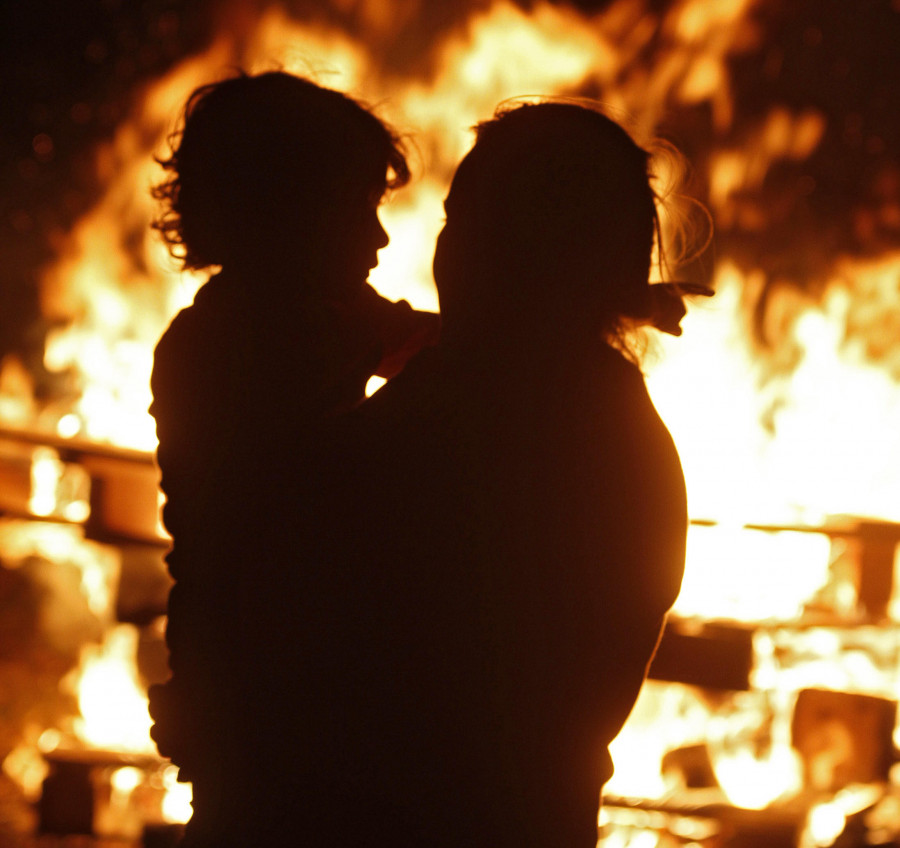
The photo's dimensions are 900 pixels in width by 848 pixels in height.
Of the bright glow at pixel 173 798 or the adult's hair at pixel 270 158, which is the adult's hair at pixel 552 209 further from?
the bright glow at pixel 173 798

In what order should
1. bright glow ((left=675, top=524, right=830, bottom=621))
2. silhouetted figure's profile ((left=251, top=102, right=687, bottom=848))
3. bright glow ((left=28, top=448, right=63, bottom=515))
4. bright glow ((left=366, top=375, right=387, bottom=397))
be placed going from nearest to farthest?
silhouetted figure's profile ((left=251, top=102, right=687, bottom=848)) → bright glow ((left=366, top=375, right=387, bottom=397)) → bright glow ((left=675, top=524, right=830, bottom=621)) → bright glow ((left=28, top=448, right=63, bottom=515))

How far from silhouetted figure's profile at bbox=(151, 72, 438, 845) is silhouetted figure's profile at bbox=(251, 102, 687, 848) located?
3cm

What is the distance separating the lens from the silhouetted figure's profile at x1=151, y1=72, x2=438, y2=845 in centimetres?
52

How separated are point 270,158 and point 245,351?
12 cm

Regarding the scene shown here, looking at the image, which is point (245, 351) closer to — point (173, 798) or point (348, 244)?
point (348, 244)

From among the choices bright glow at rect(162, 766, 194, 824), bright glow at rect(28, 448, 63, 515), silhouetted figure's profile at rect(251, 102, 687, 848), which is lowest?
bright glow at rect(162, 766, 194, 824)

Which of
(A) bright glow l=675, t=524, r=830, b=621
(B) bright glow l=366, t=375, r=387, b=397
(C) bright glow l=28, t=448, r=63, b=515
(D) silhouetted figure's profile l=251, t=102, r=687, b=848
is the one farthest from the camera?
(C) bright glow l=28, t=448, r=63, b=515

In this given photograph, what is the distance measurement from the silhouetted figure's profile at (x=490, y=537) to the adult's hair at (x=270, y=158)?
8 centimetres

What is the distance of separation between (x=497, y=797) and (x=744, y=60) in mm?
1602

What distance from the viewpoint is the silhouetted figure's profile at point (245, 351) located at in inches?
20.5

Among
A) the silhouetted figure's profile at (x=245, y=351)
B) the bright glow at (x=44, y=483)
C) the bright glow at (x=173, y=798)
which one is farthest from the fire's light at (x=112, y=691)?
the silhouetted figure's profile at (x=245, y=351)

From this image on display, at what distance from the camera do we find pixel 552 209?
1.67 feet

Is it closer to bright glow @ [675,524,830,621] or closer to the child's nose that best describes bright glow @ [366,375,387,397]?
the child's nose

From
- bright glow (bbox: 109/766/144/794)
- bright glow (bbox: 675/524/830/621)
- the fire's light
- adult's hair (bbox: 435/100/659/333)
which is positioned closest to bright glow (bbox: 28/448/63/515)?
the fire's light
